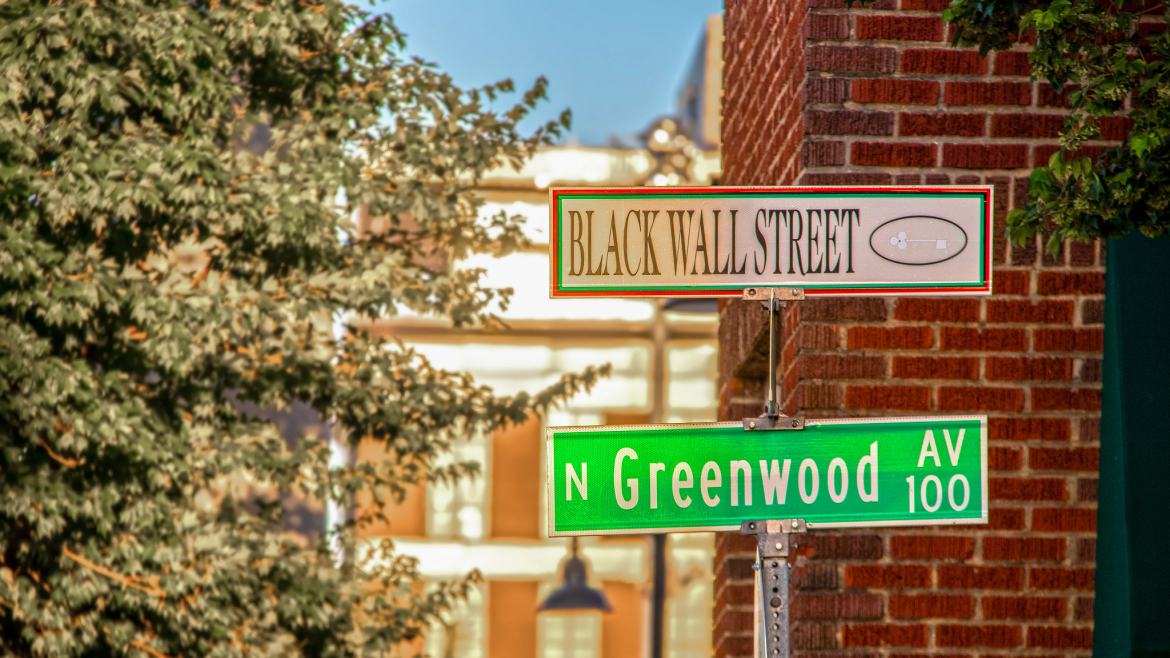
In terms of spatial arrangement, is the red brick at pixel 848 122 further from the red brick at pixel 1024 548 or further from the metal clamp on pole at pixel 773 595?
the metal clamp on pole at pixel 773 595

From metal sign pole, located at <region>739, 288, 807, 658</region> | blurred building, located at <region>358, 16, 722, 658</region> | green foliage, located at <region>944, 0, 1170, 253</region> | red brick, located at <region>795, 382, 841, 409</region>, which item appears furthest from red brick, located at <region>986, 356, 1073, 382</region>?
blurred building, located at <region>358, 16, 722, 658</region>

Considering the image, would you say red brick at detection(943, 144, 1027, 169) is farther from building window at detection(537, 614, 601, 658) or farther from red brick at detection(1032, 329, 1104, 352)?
building window at detection(537, 614, 601, 658)

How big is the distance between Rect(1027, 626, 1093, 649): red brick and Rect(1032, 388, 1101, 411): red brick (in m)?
0.66

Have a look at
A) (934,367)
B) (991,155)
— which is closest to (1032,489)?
(934,367)

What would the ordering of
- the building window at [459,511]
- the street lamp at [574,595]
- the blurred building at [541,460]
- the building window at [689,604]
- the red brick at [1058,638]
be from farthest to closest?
the building window at [459,511], the building window at [689,604], the blurred building at [541,460], the street lamp at [574,595], the red brick at [1058,638]

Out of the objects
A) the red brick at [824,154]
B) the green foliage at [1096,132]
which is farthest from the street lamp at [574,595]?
the green foliage at [1096,132]

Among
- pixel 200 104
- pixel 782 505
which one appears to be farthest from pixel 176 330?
pixel 782 505

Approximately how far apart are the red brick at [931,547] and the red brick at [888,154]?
1172 mm

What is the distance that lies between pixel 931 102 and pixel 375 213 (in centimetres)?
693

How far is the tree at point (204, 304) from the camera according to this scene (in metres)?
8.81

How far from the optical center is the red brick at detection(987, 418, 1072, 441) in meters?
4.15

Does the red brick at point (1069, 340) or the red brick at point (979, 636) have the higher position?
the red brick at point (1069, 340)

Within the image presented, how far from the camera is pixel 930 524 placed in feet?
10.3

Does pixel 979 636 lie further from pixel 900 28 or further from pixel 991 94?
pixel 900 28
